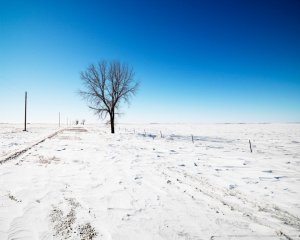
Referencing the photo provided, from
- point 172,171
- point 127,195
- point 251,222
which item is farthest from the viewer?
point 172,171

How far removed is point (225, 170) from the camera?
343 inches

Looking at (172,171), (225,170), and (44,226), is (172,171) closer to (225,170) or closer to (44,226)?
(225,170)

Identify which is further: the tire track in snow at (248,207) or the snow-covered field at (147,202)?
the tire track in snow at (248,207)

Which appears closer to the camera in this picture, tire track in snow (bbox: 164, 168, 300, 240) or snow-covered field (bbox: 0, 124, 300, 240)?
snow-covered field (bbox: 0, 124, 300, 240)

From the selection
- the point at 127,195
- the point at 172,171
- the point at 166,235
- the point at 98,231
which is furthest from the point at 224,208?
the point at 172,171

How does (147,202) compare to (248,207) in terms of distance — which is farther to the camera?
(147,202)

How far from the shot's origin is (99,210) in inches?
182

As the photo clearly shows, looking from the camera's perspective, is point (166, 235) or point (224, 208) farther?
point (224, 208)

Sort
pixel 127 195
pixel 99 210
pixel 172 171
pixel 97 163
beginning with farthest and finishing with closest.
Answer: pixel 97 163 < pixel 172 171 < pixel 127 195 < pixel 99 210

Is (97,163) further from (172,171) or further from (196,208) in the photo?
(196,208)

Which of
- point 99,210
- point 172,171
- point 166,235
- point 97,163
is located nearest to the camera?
point 166,235

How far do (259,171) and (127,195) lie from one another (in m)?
6.13

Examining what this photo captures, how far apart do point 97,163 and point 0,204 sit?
200 inches

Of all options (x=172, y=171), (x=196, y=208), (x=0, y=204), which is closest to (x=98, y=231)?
(x=196, y=208)
